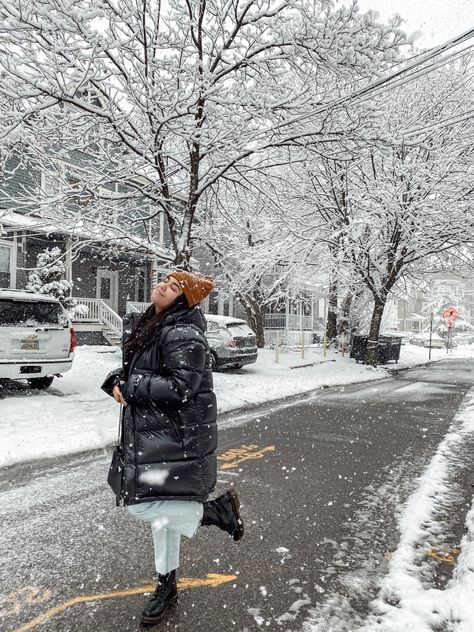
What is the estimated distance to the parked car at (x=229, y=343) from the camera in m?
14.3

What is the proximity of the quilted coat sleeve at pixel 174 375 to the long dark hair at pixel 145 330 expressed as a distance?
0.12 meters

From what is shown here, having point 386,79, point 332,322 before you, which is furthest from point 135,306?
point 386,79

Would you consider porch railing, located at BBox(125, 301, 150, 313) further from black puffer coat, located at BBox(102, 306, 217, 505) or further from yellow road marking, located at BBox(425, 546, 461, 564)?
black puffer coat, located at BBox(102, 306, 217, 505)

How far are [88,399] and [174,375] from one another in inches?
288

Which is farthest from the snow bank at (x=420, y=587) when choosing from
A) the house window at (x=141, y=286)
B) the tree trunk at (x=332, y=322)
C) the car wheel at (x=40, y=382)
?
the tree trunk at (x=332, y=322)

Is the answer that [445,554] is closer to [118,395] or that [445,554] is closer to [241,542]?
[241,542]

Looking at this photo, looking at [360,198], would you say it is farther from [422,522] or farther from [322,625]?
[322,625]

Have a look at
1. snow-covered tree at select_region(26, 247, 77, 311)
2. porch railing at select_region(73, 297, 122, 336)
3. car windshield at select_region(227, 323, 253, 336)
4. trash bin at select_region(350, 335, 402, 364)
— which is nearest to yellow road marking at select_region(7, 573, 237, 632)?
car windshield at select_region(227, 323, 253, 336)

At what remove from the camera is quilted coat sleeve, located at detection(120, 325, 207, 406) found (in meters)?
2.36

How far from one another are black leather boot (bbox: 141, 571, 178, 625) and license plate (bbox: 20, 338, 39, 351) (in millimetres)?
6797

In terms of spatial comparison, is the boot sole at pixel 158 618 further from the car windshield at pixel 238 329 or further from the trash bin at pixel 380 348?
the trash bin at pixel 380 348

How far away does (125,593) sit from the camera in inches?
108

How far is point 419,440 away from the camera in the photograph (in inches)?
268

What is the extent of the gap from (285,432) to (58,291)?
11022 millimetres
